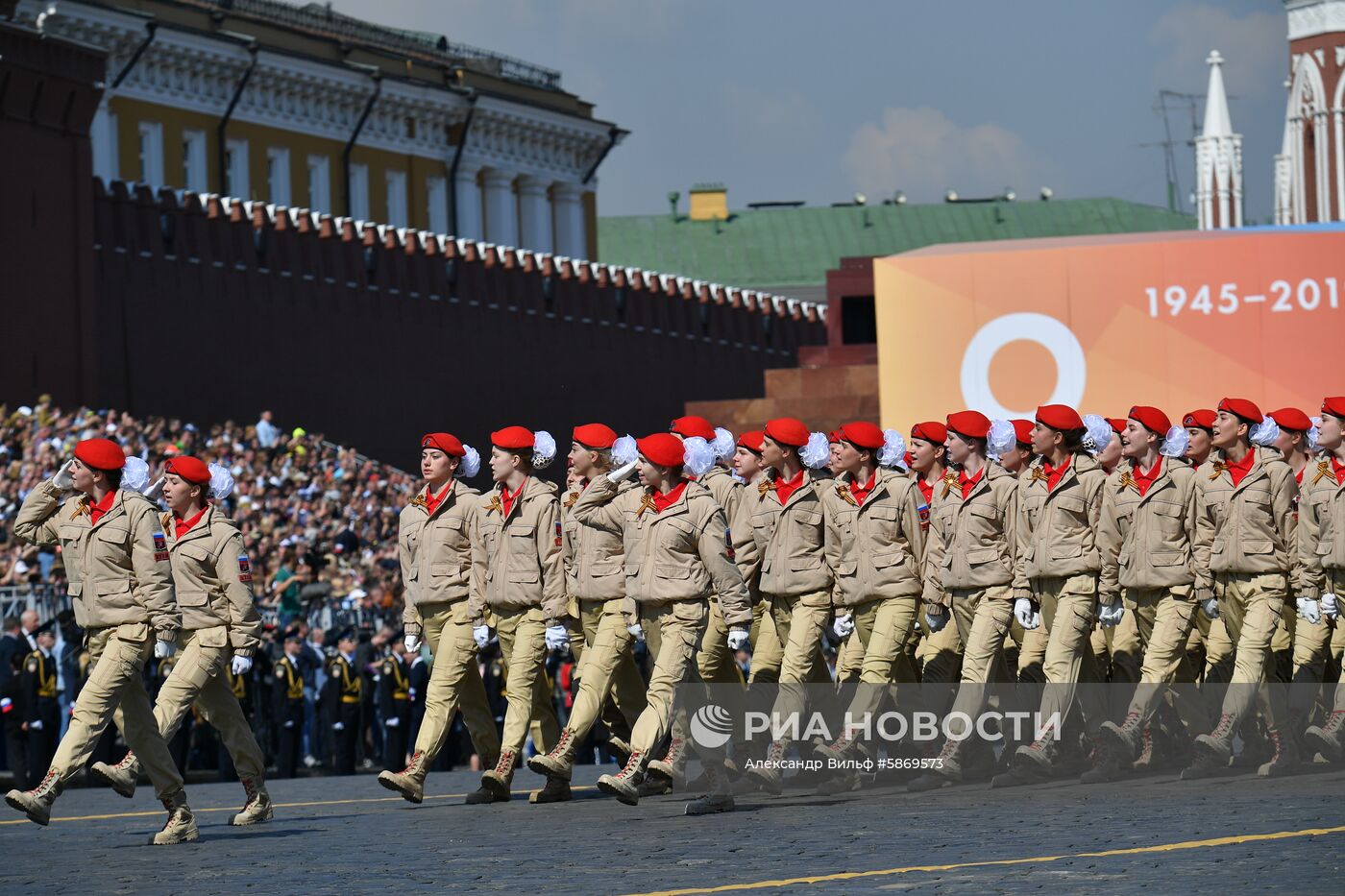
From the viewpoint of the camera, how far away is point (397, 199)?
59.7m

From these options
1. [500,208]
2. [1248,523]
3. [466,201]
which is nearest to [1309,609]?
[1248,523]

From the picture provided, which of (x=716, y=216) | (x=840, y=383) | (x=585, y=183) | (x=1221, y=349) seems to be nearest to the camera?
(x=1221, y=349)

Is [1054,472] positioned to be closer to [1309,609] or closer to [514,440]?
[1309,609]

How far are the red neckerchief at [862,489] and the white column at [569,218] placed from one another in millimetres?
51816

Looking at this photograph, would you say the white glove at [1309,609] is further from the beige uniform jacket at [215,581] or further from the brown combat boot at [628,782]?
the beige uniform jacket at [215,581]

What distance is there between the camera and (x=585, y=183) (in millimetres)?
67062

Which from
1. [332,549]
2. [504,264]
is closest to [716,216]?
[504,264]

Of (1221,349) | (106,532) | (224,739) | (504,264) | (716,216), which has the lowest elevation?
(224,739)

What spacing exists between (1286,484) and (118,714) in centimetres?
571

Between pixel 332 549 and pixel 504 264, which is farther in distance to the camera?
pixel 504 264

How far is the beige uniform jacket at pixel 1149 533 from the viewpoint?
47.3ft

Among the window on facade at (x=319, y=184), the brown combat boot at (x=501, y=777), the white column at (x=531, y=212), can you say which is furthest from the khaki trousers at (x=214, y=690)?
the white column at (x=531, y=212)

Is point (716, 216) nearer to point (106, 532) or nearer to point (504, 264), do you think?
point (504, 264)

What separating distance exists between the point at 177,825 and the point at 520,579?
7.91 feet
